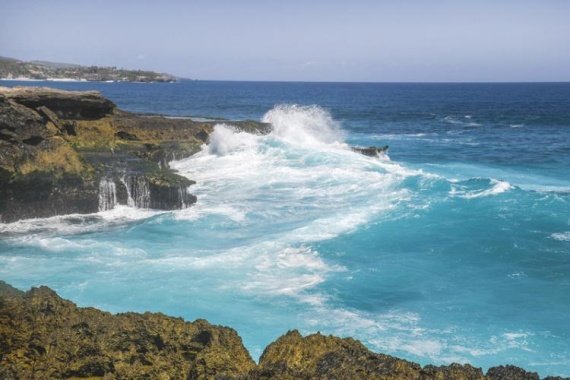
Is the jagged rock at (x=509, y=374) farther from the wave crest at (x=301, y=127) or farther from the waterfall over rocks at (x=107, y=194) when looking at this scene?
the wave crest at (x=301, y=127)

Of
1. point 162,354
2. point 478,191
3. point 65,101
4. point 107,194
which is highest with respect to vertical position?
point 65,101

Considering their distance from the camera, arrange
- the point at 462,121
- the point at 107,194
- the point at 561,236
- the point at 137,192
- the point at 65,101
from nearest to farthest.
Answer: the point at 561,236 → the point at 107,194 → the point at 137,192 → the point at 65,101 → the point at 462,121

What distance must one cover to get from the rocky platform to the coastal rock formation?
37.9ft

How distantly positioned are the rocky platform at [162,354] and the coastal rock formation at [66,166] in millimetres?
11560

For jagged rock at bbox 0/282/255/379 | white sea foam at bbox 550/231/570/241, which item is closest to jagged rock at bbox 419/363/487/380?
jagged rock at bbox 0/282/255/379

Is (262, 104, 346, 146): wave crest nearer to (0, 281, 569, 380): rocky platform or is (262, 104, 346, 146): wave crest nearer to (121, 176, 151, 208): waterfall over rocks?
(121, 176, 151, 208): waterfall over rocks

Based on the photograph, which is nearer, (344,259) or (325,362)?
(325,362)

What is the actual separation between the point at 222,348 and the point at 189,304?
5.40 meters

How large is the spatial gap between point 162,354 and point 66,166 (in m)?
13.4

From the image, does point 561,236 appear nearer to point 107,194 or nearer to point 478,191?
point 478,191

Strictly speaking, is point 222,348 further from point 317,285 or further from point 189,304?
point 317,285

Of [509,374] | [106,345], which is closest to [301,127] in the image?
[106,345]

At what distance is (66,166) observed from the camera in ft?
58.3

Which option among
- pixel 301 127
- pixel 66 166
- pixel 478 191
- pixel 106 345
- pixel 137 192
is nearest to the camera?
pixel 106 345
